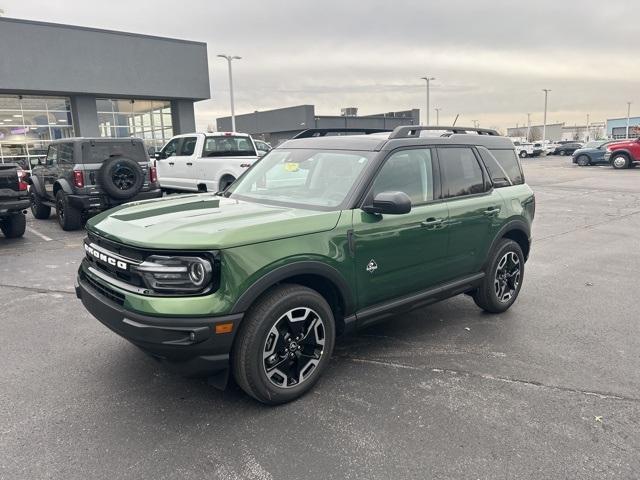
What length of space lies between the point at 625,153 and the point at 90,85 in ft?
92.5

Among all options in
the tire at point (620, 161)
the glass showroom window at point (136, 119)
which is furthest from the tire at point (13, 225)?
the tire at point (620, 161)

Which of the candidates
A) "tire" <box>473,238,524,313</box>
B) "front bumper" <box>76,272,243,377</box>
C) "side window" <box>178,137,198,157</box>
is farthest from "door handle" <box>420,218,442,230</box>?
"side window" <box>178,137,198,157</box>

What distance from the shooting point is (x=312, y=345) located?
11.2 ft

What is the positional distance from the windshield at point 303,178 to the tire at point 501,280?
1.84 metres

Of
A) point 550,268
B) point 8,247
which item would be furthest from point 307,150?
point 8,247

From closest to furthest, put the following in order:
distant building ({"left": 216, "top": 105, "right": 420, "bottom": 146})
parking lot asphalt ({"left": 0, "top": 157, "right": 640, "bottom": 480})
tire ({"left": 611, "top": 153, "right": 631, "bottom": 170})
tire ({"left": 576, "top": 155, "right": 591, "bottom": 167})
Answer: parking lot asphalt ({"left": 0, "top": 157, "right": 640, "bottom": 480}) → tire ({"left": 611, "top": 153, "right": 631, "bottom": 170}) → tire ({"left": 576, "top": 155, "right": 591, "bottom": 167}) → distant building ({"left": 216, "top": 105, "right": 420, "bottom": 146})

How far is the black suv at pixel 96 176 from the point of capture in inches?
373

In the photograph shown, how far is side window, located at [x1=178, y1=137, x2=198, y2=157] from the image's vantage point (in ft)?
40.9

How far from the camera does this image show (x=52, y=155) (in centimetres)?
1068

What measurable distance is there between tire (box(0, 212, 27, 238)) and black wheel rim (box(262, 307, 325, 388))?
794 cm

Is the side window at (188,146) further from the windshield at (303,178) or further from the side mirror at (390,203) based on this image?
the side mirror at (390,203)

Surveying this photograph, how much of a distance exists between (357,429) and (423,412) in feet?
1.58

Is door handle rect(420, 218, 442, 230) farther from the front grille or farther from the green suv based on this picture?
the front grille

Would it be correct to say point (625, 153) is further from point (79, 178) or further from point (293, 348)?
point (293, 348)
